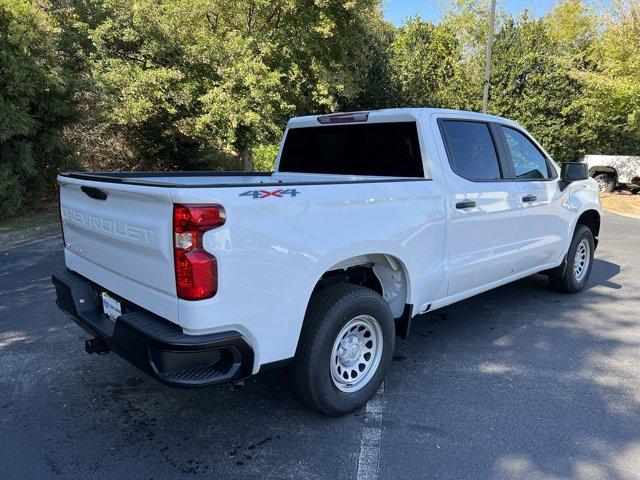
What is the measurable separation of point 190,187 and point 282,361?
1086 millimetres

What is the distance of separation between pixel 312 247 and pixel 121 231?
3.48 ft

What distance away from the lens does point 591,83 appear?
1609 cm

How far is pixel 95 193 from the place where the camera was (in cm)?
298

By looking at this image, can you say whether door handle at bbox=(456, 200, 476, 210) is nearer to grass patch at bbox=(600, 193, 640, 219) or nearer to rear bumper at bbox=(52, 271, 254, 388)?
rear bumper at bbox=(52, 271, 254, 388)

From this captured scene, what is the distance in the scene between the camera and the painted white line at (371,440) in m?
2.67

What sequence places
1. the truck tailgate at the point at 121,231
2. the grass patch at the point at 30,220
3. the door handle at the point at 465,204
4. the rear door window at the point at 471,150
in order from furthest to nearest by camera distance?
the grass patch at the point at 30,220 → the rear door window at the point at 471,150 → the door handle at the point at 465,204 → the truck tailgate at the point at 121,231

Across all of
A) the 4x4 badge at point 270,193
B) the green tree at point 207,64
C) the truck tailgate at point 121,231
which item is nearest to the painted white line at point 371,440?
the truck tailgate at point 121,231

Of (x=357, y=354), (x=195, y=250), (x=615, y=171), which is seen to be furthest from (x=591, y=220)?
(x=615, y=171)

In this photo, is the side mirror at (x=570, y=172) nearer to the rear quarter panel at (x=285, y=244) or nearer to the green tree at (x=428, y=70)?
the rear quarter panel at (x=285, y=244)

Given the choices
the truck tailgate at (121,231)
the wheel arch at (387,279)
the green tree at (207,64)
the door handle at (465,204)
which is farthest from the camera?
the green tree at (207,64)

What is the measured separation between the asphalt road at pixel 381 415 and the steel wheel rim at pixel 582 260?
3.62 ft

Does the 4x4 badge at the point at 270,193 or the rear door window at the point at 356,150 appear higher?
the rear door window at the point at 356,150

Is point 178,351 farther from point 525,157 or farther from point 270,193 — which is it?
point 525,157

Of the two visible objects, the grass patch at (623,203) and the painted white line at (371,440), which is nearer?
the painted white line at (371,440)
